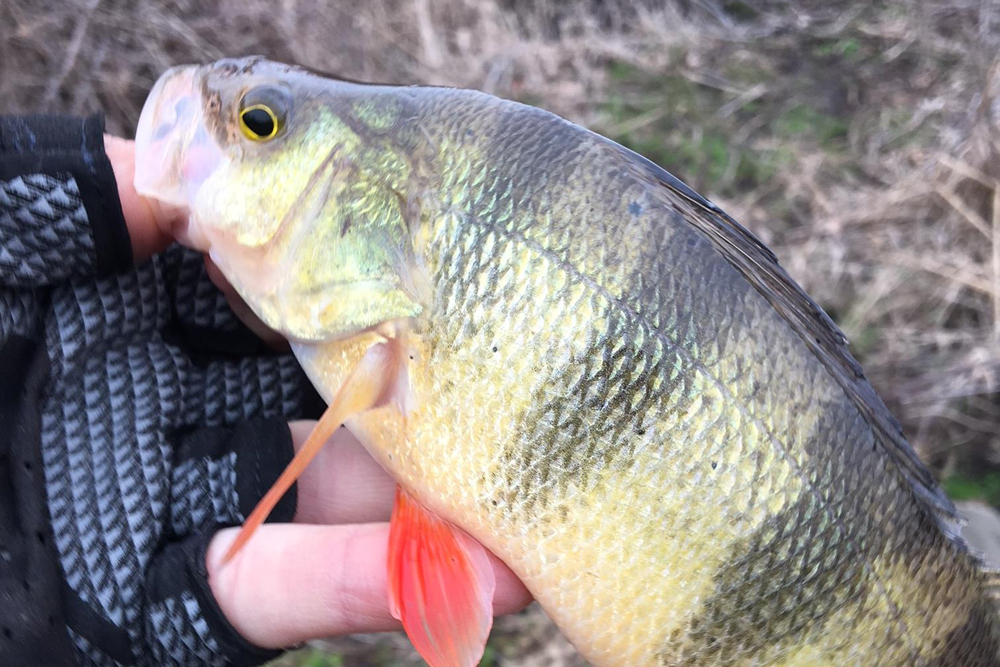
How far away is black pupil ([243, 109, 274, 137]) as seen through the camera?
152 centimetres

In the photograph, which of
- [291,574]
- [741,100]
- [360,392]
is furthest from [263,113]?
[741,100]

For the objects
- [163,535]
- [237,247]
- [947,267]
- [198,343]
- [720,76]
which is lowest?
[163,535]

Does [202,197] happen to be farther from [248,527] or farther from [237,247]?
[248,527]

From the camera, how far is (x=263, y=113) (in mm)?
1522

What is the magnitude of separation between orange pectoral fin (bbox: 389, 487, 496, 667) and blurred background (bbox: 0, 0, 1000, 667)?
4.11 feet

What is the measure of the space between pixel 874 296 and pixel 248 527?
2.94m

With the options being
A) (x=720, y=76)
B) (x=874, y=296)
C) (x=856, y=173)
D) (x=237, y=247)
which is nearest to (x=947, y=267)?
(x=874, y=296)

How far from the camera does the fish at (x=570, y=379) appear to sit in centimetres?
139

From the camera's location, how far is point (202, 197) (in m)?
1.53

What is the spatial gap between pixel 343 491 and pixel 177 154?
3.22 ft

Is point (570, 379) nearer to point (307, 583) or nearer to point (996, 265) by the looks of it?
point (307, 583)

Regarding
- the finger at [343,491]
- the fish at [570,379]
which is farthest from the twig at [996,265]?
the finger at [343,491]

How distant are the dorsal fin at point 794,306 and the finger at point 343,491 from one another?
110cm

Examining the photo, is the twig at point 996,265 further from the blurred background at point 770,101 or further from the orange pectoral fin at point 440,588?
the orange pectoral fin at point 440,588
